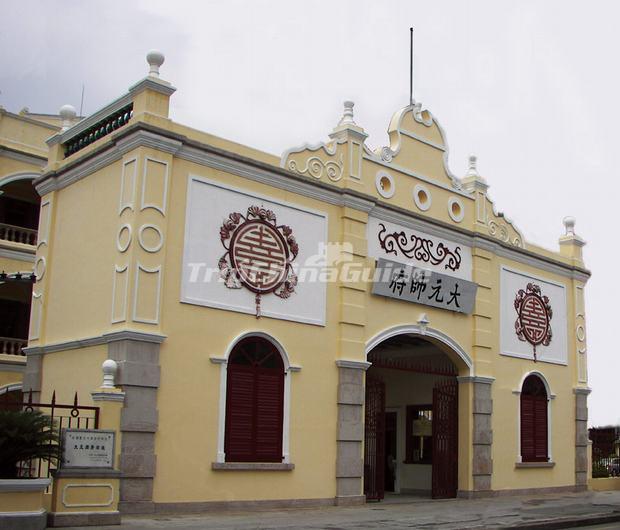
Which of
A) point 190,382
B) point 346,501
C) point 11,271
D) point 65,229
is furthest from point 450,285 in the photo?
point 11,271

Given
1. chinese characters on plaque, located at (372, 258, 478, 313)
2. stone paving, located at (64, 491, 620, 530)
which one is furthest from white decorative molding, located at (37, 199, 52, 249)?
chinese characters on plaque, located at (372, 258, 478, 313)

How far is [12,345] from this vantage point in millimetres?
21406

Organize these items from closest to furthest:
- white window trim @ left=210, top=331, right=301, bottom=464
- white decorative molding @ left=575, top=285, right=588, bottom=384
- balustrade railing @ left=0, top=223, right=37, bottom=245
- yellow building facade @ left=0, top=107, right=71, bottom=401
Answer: white window trim @ left=210, top=331, right=301, bottom=464 → yellow building facade @ left=0, top=107, right=71, bottom=401 → balustrade railing @ left=0, top=223, right=37, bottom=245 → white decorative molding @ left=575, top=285, right=588, bottom=384


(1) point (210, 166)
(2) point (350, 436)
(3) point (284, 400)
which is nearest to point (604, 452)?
(2) point (350, 436)

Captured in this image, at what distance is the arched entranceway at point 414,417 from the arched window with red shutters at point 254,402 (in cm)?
299

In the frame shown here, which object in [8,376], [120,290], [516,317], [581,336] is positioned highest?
[516,317]

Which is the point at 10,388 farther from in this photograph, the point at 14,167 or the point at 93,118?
the point at 93,118

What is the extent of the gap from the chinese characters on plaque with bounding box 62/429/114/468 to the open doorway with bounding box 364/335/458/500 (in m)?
8.27

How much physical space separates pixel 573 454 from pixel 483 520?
8776 mm

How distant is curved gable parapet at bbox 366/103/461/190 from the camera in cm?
1860

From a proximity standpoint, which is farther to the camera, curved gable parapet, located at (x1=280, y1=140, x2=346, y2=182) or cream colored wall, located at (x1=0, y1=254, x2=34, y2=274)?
cream colored wall, located at (x1=0, y1=254, x2=34, y2=274)

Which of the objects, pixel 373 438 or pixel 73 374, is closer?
pixel 73 374

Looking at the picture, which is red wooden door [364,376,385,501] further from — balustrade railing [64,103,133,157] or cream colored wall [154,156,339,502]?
balustrade railing [64,103,133,157]

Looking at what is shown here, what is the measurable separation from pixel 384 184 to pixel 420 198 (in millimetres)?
1229
